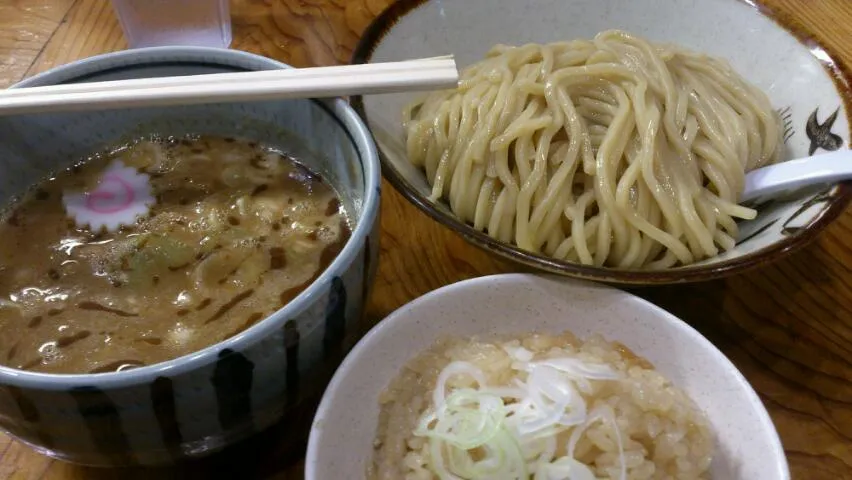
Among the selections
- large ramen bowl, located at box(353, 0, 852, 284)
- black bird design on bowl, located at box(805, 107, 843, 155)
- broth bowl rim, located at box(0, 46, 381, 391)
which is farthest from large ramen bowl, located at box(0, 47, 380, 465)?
black bird design on bowl, located at box(805, 107, 843, 155)

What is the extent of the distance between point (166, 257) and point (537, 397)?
2.11ft

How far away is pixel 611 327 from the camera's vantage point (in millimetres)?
1299

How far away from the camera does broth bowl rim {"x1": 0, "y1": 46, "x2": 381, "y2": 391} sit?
83 cm

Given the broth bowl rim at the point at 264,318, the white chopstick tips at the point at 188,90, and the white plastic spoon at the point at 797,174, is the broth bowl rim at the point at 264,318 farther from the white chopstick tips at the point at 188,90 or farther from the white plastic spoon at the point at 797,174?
the white plastic spoon at the point at 797,174

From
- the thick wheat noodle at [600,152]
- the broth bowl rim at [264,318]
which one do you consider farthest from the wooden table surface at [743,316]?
the broth bowl rim at [264,318]

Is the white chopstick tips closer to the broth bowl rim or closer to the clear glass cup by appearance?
the broth bowl rim

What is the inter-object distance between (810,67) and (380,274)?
1.12 metres

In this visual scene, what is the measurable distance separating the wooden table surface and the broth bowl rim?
0.39 meters

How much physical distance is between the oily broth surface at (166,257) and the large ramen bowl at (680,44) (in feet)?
0.88

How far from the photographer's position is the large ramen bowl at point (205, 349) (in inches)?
33.9

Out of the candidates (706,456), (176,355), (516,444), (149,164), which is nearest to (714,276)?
(706,456)

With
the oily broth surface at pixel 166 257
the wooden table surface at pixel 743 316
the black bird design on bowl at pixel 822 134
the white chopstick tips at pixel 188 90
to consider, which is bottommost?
the wooden table surface at pixel 743 316

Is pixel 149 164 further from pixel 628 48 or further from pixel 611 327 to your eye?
pixel 628 48

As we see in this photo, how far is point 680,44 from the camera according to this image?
1.91 m
